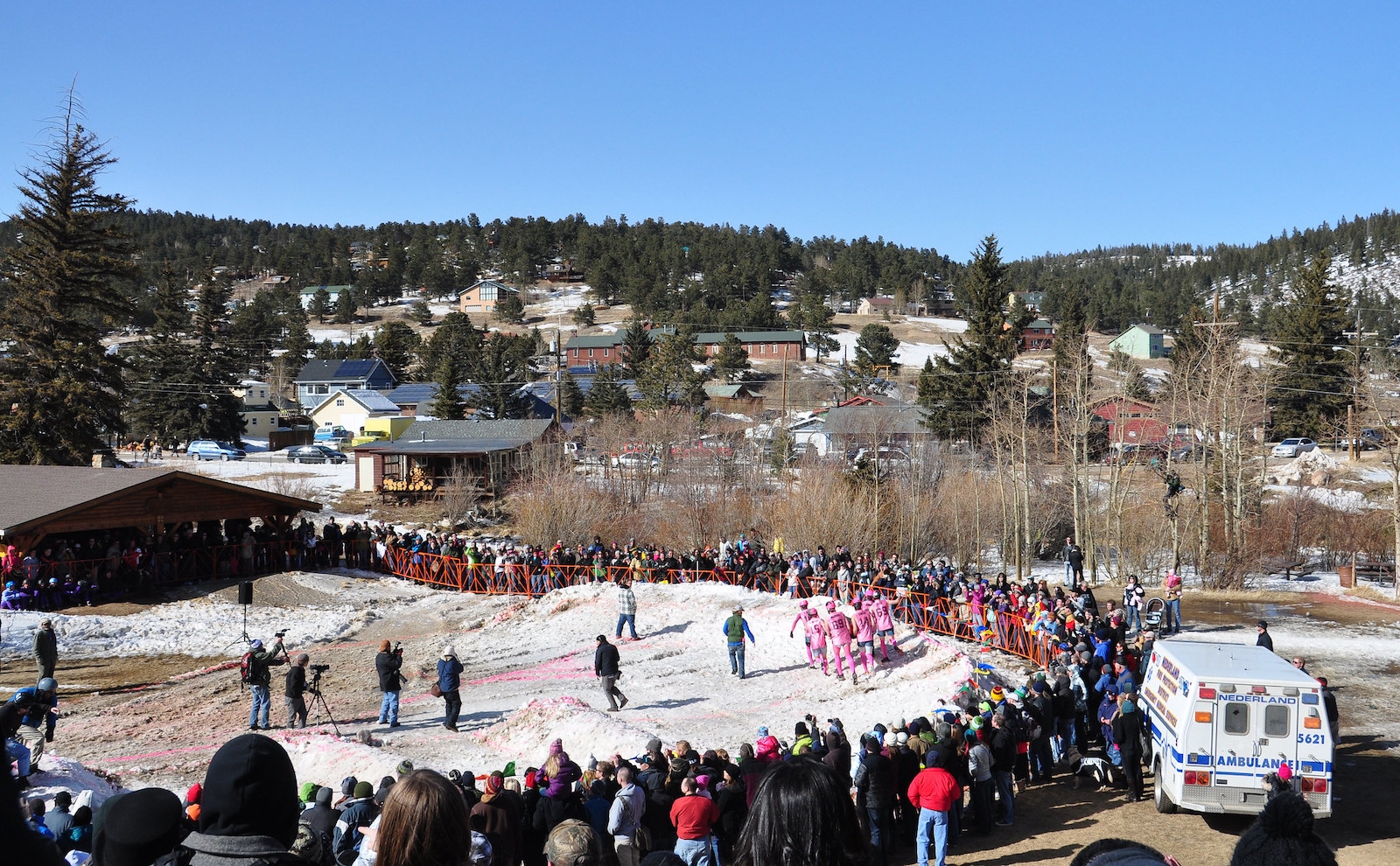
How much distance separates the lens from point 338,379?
92.3 metres

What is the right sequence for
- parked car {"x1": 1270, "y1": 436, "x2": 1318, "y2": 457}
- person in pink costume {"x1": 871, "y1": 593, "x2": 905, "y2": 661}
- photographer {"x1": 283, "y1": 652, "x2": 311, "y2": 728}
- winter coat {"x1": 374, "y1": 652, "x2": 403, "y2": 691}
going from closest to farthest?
photographer {"x1": 283, "y1": 652, "x2": 311, "y2": 728} < winter coat {"x1": 374, "y1": 652, "x2": 403, "y2": 691} < person in pink costume {"x1": 871, "y1": 593, "x2": 905, "y2": 661} < parked car {"x1": 1270, "y1": 436, "x2": 1318, "y2": 457}

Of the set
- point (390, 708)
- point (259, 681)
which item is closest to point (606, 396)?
point (390, 708)

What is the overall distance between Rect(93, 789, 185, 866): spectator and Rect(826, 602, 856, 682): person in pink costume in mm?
16097

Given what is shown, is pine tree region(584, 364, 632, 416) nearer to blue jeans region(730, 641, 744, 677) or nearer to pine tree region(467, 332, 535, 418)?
pine tree region(467, 332, 535, 418)

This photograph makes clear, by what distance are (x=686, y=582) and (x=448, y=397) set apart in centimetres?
4575

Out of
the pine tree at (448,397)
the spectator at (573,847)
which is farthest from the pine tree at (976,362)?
the spectator at (573,847)

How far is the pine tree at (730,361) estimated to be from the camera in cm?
9075

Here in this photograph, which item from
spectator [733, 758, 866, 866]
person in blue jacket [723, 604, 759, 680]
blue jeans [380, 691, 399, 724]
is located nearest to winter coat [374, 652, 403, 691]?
blue jeans [380, 691, 399, 724]

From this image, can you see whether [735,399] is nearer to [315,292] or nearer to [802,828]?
[315,292]

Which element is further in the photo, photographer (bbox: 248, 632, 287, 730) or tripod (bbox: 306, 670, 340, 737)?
tripod (bbox: 306, 670, 340, 737)

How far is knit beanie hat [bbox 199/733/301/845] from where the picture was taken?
3088 millimetres

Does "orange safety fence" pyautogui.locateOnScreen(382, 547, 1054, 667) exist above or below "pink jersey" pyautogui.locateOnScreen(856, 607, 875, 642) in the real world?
below

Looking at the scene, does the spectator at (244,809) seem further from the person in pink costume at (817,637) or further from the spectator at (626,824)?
the person in pink costume at (817,637)

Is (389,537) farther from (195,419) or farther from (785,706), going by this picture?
(195,419)
